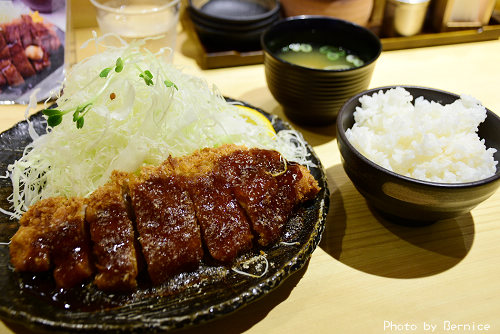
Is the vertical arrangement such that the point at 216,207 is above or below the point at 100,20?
below

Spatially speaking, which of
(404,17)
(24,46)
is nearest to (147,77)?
(24,46)

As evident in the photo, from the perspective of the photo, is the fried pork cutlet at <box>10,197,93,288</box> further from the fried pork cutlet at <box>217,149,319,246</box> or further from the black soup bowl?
the black soup bowl

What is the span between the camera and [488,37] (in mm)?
3881

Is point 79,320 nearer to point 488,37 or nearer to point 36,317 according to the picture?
point 36,317

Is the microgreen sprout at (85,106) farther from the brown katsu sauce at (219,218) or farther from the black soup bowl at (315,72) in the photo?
the black soup bowl at (315,72)

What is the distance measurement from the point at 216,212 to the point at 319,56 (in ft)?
5.51

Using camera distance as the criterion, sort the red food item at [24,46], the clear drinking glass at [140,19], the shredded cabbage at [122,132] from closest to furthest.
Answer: the shredded cabbage at [122,132], the red food item at [24,46], the clear drinking glass at [140,19]

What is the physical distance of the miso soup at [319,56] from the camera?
2740mm

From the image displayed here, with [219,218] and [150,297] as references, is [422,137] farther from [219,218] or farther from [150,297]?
[150,297]

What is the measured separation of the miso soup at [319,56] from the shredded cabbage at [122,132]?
0.77 metres

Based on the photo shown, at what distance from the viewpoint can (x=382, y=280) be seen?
1.71 meters

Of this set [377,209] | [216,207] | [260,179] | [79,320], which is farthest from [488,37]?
[79,320]

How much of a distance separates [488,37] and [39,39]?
13.2ft

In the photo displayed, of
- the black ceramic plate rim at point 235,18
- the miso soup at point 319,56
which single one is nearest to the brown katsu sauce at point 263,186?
the miso soup at point 319,56
